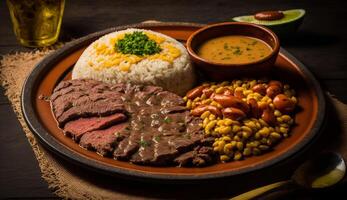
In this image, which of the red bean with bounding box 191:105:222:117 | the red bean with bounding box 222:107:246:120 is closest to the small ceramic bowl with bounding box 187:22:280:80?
the red bean with bounding box 191:105:222:117

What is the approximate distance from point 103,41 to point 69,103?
862 millimetres

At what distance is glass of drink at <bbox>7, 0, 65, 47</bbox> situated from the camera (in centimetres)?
560

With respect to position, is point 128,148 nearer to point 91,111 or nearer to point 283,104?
point 91,111

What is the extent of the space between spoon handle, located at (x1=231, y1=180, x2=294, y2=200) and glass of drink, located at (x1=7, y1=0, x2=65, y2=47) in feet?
9.70

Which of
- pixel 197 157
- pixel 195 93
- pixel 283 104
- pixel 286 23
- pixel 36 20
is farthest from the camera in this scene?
pixel 36 20

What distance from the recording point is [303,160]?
409cm

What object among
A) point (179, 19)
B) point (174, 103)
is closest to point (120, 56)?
point (174, 103)

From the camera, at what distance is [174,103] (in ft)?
14.6

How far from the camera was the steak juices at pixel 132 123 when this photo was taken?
3.94 metres

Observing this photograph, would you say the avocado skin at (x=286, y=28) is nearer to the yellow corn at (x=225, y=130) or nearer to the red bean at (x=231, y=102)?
the red bean at (x=231, y=102)

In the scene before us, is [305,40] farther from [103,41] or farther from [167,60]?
[103,41]

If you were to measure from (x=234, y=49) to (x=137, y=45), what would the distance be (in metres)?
0.82

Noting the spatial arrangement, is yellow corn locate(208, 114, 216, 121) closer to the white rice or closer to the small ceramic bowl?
the small ceramic bowl

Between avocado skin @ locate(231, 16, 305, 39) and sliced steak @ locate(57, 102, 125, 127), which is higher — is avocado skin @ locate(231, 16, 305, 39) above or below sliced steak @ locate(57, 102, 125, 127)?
below
